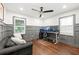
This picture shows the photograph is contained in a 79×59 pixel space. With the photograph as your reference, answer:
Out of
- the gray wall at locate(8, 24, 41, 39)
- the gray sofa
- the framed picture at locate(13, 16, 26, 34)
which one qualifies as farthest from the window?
the gray sofa

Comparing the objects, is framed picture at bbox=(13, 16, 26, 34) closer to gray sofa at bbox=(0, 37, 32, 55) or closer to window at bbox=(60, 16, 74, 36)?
window at bbox=(60, 16, 74, 36)

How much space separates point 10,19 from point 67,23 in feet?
13.3

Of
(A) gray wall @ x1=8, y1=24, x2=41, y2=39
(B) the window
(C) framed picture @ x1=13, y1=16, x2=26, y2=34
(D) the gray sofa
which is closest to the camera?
(D) the gray sofa

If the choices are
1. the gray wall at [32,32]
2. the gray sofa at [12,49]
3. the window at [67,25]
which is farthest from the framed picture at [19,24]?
the gray sofa at [12,49]

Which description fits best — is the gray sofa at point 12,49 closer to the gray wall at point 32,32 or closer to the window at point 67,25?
the window at point 67,25

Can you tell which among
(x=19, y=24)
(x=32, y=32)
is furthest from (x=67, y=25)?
(x=19, y=24)

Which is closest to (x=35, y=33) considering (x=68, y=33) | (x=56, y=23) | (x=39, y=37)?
(x=39, y=37)

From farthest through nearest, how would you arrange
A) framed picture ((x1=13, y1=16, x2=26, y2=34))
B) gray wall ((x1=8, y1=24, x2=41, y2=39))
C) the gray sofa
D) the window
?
1. gray wall ((x1=8, y1=24, x2=41, y2=39))
2. framed picture ((x1=13, y1=16, x2=26, y2=34))
3. the window
4. the gray sofa

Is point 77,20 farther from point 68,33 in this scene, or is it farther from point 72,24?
point 68,33

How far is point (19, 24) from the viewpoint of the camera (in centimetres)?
588

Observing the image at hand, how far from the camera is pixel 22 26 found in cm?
606

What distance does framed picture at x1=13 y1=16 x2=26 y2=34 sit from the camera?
5621mm

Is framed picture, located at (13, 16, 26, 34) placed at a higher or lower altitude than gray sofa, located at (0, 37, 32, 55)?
higher

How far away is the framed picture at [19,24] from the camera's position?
18.4ft
